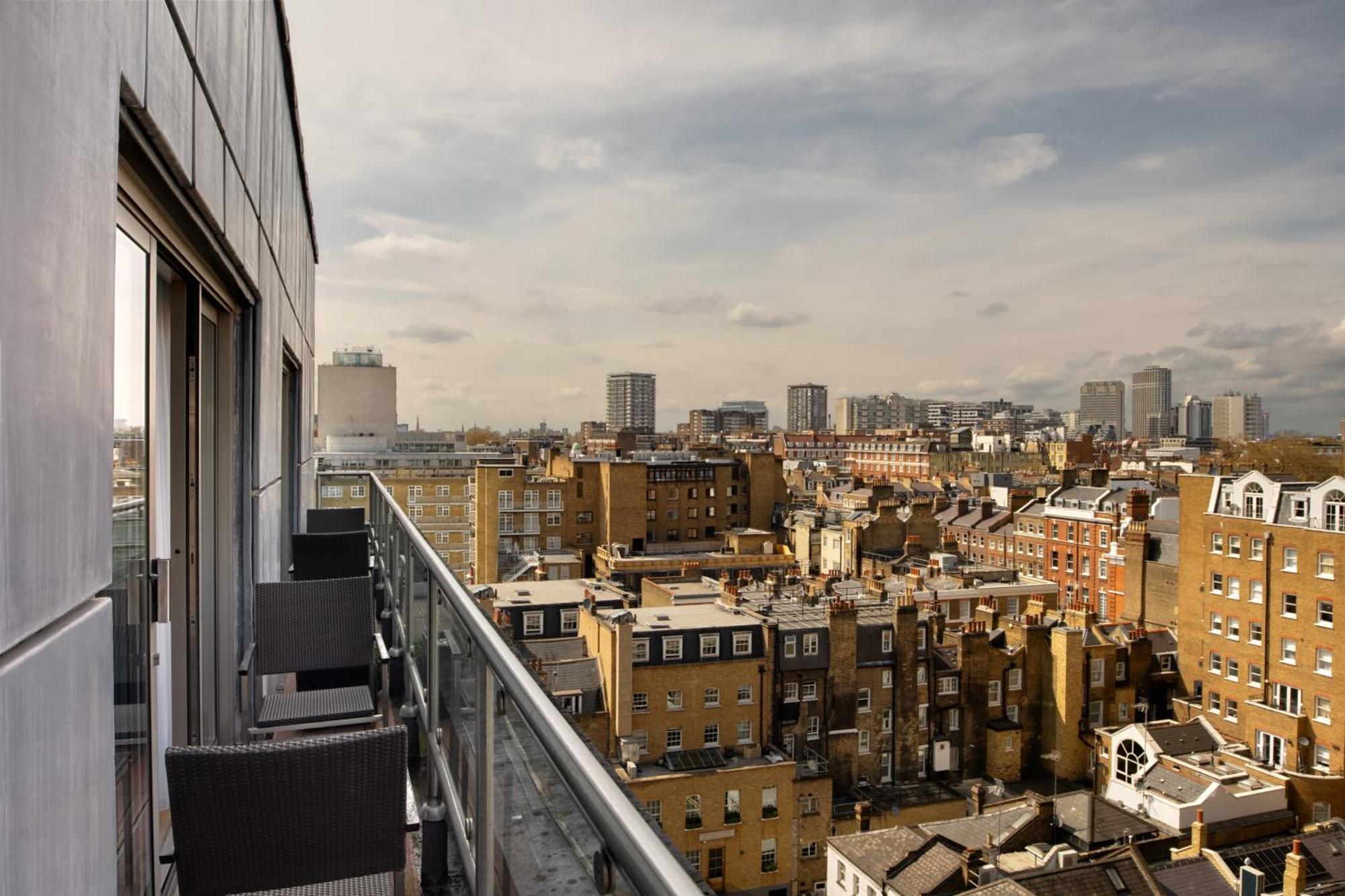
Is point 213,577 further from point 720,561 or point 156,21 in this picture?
point 720,561

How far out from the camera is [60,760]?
1268mm

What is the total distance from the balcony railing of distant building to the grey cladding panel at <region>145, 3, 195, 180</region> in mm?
Result: 1257

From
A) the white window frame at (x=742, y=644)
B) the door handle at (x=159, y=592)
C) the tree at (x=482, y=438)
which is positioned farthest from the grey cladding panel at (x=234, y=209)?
the tree at (x=482, y=438)

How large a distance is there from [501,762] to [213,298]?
272cm

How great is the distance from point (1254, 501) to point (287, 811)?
98.5ft

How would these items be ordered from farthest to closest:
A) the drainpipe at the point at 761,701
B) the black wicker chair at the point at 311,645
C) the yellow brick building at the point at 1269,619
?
the yellow brick building at the point at 1269,619 < the drainpipe at the point at 761,701 < the black wicker chair at the point at 311,645

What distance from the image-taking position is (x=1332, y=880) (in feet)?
48.9

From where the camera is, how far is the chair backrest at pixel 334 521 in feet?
27.5

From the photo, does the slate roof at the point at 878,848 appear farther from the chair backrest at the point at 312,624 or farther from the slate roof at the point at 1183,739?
the chair backrest at the point at 312,624

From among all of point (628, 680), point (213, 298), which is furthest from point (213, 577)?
point (628, 680)

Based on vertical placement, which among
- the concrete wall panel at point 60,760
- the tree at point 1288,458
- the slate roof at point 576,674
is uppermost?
the concrete wall panel at point 60,760

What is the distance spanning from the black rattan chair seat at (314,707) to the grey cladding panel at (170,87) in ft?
8.45

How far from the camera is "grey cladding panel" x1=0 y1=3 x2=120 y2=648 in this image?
1082 mm

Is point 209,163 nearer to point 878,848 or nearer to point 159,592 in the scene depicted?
point 159,592
